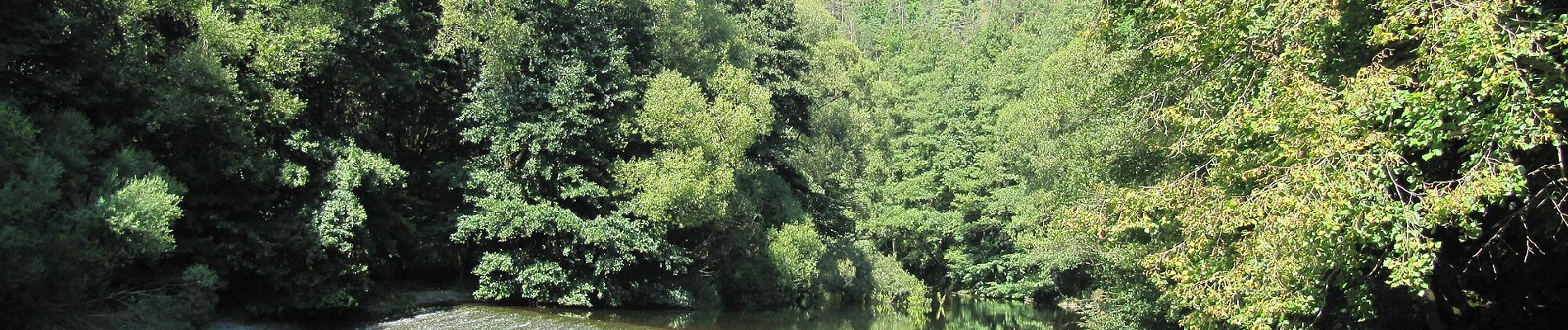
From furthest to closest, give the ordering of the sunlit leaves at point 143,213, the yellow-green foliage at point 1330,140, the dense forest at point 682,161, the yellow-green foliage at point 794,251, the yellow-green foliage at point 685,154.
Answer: the yellow-green foliage at point 794,251
the yellow-green foliage at point 685,154
the sunlit leaves at point 143,213
the dense forest at point 682,161
the yellow-green foliage at point 1330,140

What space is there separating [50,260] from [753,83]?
59.8 ft

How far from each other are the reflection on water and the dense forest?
3.23ft

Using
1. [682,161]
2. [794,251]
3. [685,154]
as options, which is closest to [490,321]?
[682,161]

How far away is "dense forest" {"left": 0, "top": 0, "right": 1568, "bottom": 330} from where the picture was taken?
8172mm

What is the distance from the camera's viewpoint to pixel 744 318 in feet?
80.6

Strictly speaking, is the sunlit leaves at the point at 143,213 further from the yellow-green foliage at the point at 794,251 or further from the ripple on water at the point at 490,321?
the yellow-green foliage at the point at 794,251

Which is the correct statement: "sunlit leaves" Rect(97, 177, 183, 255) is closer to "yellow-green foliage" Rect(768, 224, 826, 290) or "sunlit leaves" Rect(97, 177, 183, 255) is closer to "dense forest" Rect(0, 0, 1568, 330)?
"dense forest" Rect(0, 0, 1568, 330)

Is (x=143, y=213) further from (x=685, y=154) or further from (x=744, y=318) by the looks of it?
(x=744, y=318)

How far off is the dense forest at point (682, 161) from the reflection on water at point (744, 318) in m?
0.98

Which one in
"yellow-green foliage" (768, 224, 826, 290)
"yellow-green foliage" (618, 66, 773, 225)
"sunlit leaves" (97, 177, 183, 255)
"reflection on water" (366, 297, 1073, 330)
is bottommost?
"reflection on water" (366, 297, 1073, 330)

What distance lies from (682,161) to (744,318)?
4805 mm

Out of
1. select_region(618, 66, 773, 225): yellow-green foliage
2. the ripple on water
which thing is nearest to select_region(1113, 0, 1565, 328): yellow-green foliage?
the ripple on water

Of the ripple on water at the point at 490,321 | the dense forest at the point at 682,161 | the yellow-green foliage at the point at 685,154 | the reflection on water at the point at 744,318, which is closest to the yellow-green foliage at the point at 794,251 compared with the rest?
the dense forest at the point at 682,161

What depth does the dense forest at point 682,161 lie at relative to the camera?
8.17 m
